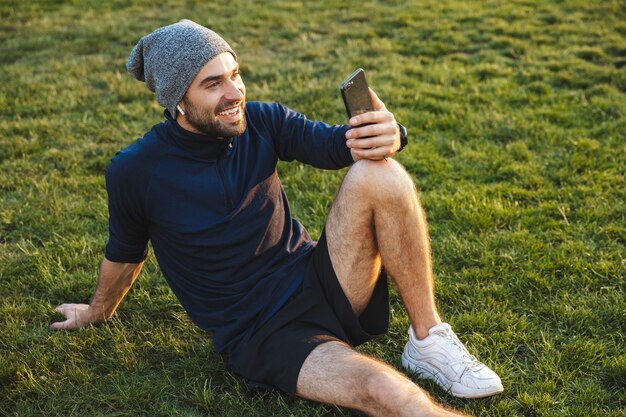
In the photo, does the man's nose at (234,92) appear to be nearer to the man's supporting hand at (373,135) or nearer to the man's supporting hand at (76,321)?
the man's supporting hand at (373,135)

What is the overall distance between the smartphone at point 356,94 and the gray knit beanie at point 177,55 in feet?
2.61

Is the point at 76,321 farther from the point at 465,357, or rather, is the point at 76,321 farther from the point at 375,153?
the point at 465,357

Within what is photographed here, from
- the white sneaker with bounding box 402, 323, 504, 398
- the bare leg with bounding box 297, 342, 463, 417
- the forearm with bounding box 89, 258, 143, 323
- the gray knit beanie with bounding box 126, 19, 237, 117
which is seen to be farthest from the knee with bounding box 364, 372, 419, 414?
the gray knit beanie with bounding box 126, 19, 237, 117

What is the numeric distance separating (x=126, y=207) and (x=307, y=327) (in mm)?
1115

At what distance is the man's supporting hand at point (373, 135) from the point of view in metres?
3.20

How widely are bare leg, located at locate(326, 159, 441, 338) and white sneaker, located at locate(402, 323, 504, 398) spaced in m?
0.07

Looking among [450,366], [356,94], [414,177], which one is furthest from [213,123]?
[414,177]

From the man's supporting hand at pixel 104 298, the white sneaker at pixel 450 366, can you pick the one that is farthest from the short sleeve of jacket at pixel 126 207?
the white sneaker at pixel 450 366

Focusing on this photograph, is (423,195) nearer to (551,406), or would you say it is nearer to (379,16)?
(551,406)

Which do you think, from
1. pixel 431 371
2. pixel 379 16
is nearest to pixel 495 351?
pixel 431 371

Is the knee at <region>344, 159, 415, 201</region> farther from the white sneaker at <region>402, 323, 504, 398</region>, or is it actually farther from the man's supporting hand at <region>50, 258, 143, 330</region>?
the man's supporting hand at <region>50, 258, 143, 330</region>

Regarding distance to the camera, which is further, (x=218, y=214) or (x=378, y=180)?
(x=218, y=214)

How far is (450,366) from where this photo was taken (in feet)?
11.1

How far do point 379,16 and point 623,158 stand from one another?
18.2ft
